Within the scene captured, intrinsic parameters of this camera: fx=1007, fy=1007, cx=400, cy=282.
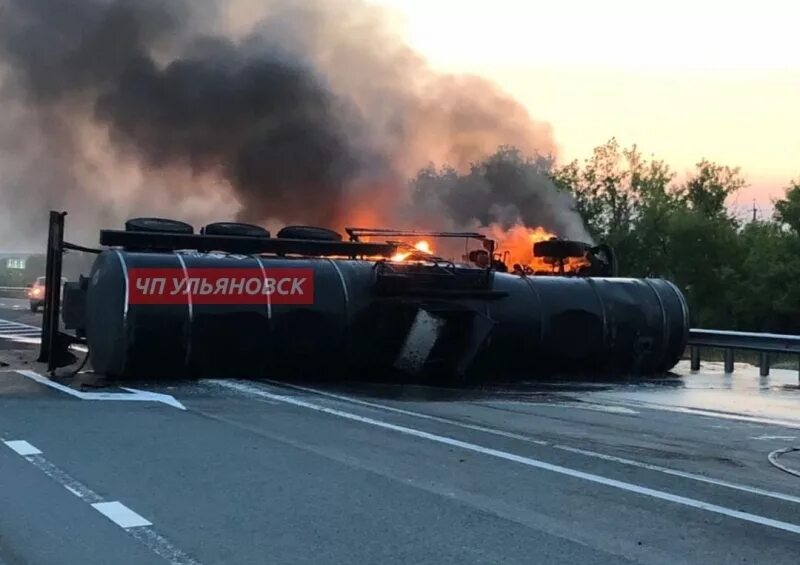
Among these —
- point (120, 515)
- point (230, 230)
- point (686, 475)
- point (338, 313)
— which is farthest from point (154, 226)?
point (686, 475)

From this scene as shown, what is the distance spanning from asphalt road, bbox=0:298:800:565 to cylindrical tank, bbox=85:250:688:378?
3.39ft

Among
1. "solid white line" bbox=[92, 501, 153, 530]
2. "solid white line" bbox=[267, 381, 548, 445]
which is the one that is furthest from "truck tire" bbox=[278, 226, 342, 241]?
"solid white line" bbox=[92, 501, 153, 530]

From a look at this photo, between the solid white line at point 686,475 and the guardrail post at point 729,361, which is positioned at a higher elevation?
the guardrail post at point 729,361

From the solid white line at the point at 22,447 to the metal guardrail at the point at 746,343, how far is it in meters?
11.7

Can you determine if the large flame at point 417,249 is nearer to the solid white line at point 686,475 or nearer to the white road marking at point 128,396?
the white road marking at point 128,396

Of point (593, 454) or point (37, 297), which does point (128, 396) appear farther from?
point (37, 297)

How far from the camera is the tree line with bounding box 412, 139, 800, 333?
1583 inches

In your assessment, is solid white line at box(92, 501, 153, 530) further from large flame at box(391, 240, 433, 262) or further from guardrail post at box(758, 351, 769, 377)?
guardrail post at box(758, 351, 769, 377)

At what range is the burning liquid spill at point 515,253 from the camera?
1536 cm

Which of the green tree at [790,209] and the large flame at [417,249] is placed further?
the green tree at [790,209]

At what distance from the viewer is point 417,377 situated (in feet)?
45.2

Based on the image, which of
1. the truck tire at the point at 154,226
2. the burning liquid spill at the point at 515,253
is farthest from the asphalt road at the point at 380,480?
the burning liquid spill at the point at 515,253

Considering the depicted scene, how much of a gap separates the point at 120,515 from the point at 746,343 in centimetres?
1286

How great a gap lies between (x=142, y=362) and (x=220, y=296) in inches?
48.6
